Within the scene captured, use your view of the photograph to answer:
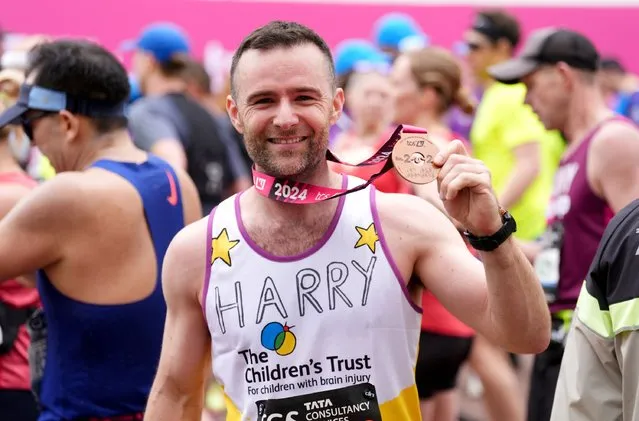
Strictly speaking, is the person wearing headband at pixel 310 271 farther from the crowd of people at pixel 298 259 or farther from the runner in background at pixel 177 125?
the runner in background at pixel 177 125

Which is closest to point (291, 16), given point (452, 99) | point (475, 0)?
point (475, 0)

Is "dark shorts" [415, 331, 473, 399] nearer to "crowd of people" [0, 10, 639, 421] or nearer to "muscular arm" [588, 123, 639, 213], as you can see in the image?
"crowd of people" [0, 10, 639, 421]

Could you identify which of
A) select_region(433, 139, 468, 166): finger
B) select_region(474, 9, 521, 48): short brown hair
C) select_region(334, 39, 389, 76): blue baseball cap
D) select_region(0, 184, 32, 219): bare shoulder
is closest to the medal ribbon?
select_region(433, 139, 468, 166): finger

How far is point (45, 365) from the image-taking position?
14.3ft

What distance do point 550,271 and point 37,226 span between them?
2.41 m

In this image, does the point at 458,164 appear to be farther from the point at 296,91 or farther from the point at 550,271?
the point at 550,271

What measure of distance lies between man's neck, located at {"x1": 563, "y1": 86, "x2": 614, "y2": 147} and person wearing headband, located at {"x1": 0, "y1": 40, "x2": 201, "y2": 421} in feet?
6.21

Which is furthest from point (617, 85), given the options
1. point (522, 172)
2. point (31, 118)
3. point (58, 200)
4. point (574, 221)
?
point (58, 200)

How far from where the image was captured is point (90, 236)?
4168 mm

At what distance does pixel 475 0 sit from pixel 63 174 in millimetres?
9140

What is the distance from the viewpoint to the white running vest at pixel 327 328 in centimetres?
321

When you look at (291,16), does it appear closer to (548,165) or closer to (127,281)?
(548,165)

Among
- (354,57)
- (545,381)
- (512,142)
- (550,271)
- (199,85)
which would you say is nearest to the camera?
(550,271)

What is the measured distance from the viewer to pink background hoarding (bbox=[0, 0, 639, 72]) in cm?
1188
